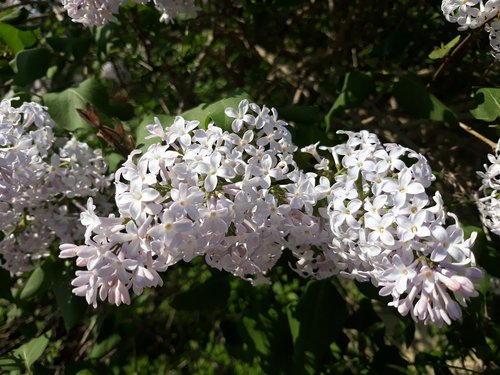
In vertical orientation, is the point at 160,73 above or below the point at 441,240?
below

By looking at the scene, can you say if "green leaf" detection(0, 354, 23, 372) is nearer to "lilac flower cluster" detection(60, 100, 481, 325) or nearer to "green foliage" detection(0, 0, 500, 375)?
"green foliage" detection(0, 0, 500, 375)

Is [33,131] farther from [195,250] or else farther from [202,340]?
[202,340]

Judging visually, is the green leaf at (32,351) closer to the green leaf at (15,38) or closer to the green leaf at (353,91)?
the green leaf at (15,38)

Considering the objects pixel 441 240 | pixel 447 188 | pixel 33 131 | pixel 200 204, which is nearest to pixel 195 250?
pixel 200 204

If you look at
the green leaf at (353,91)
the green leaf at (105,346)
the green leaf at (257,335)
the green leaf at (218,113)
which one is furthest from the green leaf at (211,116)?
the green leaf at (105,346)

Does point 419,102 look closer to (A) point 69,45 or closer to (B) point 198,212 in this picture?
(B) point 198,212
